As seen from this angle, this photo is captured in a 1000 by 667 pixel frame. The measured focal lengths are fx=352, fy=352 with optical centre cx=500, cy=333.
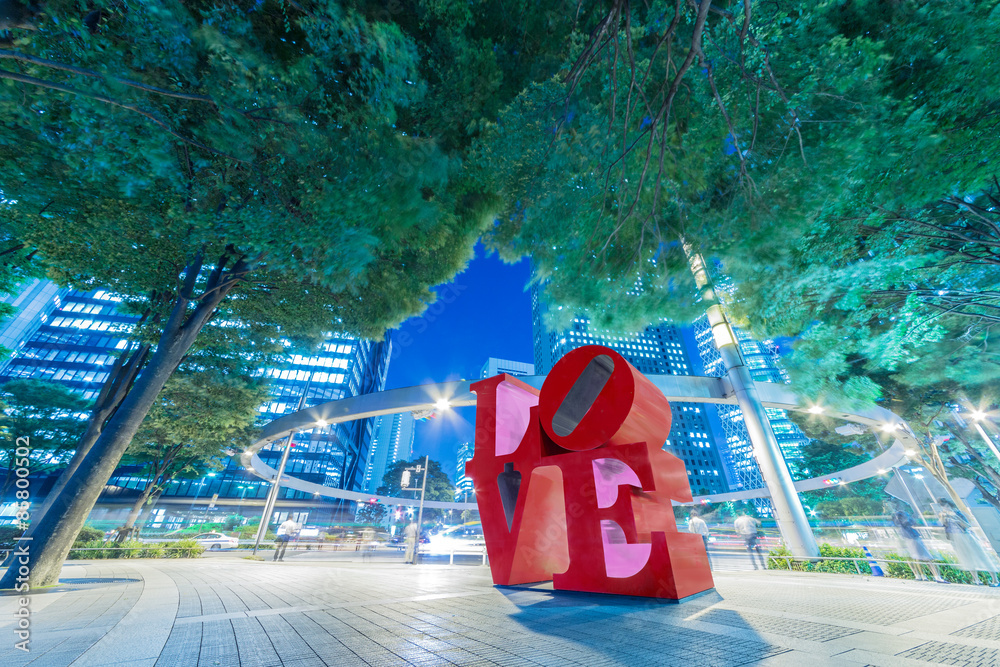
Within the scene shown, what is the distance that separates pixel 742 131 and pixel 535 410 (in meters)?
5.18

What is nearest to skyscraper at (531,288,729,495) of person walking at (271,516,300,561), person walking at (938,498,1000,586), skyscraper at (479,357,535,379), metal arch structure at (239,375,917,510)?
skyscraper at (479,357,535,379)

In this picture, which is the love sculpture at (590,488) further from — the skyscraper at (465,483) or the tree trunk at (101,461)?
A: the skyscraper at (465,483)

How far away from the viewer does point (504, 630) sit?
10.1 ft

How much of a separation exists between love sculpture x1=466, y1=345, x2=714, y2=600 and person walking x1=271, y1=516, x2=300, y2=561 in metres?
14.3

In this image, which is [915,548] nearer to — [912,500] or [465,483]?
[912,500]

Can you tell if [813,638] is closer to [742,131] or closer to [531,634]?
[531,634]

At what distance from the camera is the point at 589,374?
6109 mm

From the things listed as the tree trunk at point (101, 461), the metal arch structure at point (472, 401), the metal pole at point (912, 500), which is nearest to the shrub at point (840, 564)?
the metal pole at point (912, 500)

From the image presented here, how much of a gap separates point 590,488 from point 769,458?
885 centimetres

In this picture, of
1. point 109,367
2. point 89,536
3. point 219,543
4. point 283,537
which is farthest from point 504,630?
point 109,367

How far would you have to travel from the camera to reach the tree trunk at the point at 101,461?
5914 mm

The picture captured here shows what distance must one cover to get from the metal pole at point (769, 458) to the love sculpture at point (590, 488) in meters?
5.45

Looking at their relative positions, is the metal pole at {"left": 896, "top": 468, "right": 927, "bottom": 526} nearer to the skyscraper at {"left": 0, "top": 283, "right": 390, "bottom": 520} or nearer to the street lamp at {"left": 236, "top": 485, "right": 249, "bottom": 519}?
the skyscraper at {"left": 0, "top": 283, "right": 390, "bottom": 520}

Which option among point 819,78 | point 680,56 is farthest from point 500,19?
point 819,78
